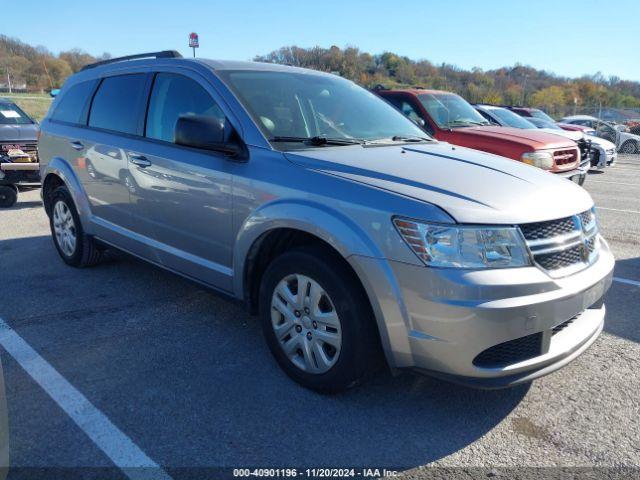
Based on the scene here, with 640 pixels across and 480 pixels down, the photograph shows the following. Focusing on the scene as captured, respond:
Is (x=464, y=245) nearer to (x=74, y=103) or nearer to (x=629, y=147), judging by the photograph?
(x=74, y=103)

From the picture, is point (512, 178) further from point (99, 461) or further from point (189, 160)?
point (99, 461)

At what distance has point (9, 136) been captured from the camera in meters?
8.98

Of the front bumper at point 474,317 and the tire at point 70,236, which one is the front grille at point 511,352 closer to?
the front bumper at point 474,317

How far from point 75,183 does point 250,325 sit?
2.27 metres

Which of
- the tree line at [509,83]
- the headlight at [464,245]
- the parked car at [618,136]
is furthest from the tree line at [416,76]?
the parked car at [618,136]

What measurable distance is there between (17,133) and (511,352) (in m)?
9.15

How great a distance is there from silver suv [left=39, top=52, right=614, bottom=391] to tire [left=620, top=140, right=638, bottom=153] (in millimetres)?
21978

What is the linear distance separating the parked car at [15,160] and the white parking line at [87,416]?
562cm

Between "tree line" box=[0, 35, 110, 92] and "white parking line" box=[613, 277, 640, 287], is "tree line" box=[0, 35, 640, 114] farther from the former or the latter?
"white parking line" box=[613, 277, 640, 287]

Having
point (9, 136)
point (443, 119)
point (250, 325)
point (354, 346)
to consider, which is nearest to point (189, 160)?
point (250, 325)

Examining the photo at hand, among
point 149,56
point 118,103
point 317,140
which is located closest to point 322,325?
point 317,140

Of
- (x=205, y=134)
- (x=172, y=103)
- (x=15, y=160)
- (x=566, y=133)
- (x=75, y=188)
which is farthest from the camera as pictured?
(x=566, y=133)

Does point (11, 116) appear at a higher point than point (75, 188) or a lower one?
higher

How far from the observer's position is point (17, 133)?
9.18 meters
